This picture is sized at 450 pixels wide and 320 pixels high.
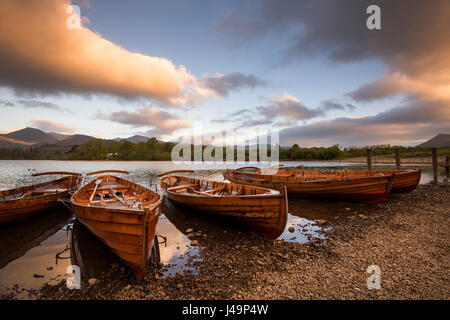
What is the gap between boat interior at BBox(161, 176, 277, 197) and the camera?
8666mm

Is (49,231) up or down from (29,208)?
down

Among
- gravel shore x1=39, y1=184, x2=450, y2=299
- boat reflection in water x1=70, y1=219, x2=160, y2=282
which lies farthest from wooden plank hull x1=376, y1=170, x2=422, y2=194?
boat reflection in water x1=70, y1=219, x2=160, y2=282

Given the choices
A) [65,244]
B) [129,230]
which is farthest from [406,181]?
[65,244]

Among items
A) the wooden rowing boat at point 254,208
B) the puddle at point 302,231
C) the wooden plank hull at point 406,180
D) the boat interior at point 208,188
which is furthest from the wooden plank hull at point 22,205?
the wooden plank hull at point 406,180

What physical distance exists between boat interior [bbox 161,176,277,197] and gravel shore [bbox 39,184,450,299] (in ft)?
5.77

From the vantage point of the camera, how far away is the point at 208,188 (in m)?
12.0

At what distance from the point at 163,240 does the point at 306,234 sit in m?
5.30

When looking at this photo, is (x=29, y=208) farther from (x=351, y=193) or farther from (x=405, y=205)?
(x=405, y=205)

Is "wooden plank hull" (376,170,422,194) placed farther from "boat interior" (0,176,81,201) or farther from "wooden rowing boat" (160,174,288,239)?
"boat interior" (0,176,81,201)

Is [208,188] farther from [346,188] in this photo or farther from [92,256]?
[346,188]

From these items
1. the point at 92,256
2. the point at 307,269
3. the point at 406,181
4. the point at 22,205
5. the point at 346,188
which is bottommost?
the point at 92,256

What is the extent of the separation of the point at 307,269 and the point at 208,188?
783 centimetres

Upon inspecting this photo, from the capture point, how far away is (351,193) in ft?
37.0
